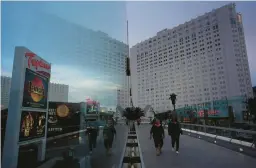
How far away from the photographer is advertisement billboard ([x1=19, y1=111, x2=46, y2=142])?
5503mm

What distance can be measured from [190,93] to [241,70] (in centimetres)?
2178

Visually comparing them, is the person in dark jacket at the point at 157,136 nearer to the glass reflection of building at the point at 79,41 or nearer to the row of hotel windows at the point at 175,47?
the glass reflection of building at the point at 79,41

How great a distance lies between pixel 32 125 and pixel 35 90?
125 centimetres

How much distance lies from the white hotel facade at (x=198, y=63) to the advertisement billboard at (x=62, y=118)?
207 feet

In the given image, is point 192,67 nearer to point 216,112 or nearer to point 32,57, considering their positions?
point 216,112

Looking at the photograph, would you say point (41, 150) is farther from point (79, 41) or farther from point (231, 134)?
point (231, 134)

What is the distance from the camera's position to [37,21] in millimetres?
3820

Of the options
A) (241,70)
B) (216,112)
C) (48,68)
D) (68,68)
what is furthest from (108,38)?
(241,70)

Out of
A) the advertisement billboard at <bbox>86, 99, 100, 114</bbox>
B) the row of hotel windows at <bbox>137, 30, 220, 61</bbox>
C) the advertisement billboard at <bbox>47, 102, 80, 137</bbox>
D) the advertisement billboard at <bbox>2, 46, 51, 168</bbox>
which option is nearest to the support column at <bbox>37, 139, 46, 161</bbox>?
the advertisement billboard at <bbox>2, 46, 51, 168</bbox>

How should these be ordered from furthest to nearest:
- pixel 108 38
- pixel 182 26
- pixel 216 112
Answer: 1. pixel 182 26
2. pixel 216 112
3. pixel 108 38

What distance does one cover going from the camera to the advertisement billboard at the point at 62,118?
19.0m

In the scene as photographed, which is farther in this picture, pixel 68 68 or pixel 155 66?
pixel 155 66

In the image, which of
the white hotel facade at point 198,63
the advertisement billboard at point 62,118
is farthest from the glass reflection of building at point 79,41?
the white hotel facade at point 198,63

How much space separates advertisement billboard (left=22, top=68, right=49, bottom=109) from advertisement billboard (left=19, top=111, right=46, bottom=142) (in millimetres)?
310
